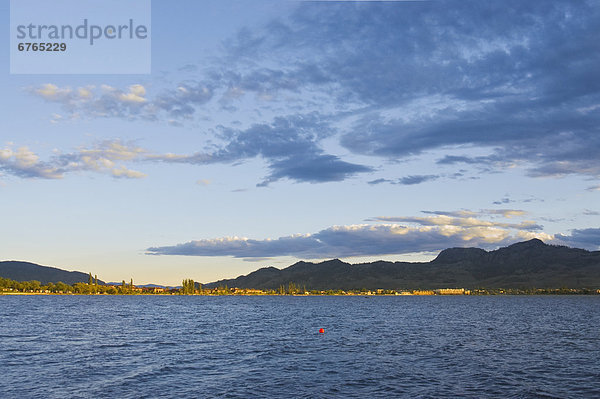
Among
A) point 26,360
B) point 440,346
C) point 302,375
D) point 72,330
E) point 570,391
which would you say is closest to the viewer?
point 570,391

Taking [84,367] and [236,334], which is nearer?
[84,367]

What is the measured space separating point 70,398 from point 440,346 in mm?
57153

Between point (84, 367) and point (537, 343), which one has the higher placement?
point (84, 367)

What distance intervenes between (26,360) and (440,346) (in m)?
60.0

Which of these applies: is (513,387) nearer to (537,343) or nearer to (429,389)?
(429,389)

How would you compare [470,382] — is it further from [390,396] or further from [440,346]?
[440,346]

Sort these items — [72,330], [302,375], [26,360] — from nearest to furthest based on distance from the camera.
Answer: [302,375] < [26,360] < [72,330]

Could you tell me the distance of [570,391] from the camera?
45.4 m

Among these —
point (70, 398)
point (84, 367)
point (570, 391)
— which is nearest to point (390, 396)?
point (570, 391)

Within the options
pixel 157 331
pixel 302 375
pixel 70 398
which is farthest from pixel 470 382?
pixel 157 331

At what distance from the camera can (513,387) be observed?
153 feet

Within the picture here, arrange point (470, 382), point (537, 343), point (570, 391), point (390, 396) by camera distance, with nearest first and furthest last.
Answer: point (390, 396) < point (570, 391) < point (470, 382) < point (537, 343)

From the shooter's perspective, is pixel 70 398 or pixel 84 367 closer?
pixel 70 398

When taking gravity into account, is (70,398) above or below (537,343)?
above
